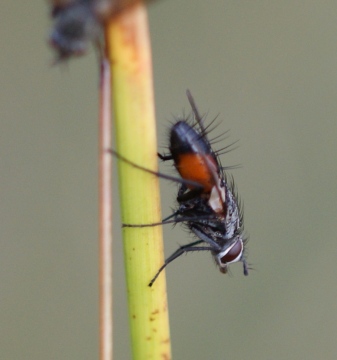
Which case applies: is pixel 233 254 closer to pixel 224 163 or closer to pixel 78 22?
pixel 78 22

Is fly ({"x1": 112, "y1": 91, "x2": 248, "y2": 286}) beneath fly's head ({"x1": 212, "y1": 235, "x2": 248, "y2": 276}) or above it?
above

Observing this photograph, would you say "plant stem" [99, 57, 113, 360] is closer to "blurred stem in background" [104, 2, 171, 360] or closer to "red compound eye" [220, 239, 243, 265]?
"blurred stem in background" [104, 2, 171, 360]

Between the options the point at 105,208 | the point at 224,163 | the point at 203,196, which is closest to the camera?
the point at 105,208

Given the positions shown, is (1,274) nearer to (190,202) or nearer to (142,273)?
(190,202)

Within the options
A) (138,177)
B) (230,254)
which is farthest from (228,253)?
(138,177)

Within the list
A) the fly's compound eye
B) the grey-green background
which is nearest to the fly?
the fly's compound eye

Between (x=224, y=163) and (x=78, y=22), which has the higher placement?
(x=224, y=163)

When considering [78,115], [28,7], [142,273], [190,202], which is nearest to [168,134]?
[190,202]
